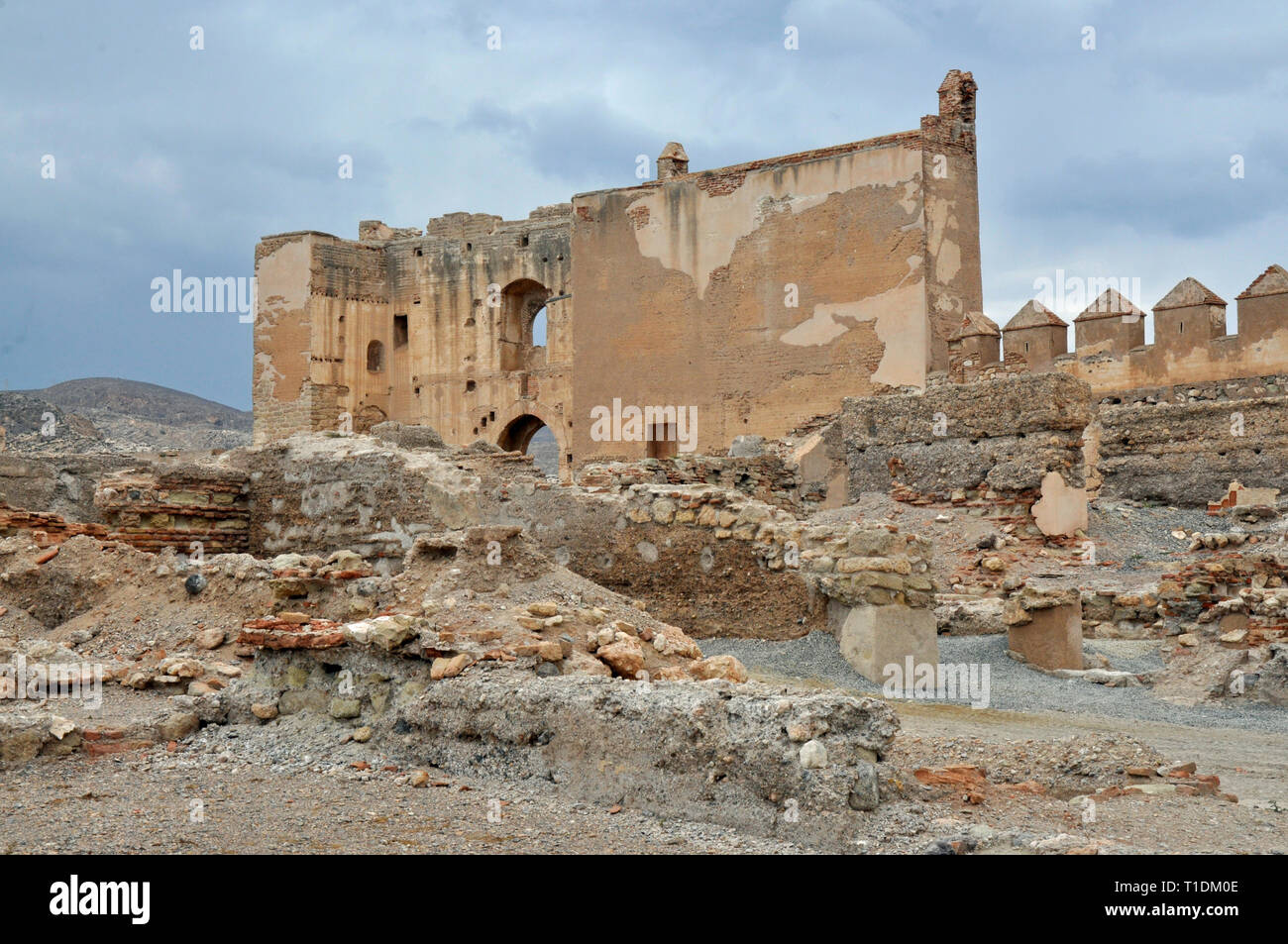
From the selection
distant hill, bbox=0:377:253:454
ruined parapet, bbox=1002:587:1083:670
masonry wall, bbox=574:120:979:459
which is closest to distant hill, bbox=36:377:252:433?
distant hill, bbox=0:377:253:454

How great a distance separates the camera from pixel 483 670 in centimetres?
556

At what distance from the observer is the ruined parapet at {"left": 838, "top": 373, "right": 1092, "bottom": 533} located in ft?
43.1

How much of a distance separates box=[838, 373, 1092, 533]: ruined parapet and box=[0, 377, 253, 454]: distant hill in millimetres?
15181

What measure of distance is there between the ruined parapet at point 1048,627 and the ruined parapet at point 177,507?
709 centimetres

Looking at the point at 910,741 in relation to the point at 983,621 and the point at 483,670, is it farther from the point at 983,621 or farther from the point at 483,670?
the point at 983,621

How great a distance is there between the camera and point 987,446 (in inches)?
535

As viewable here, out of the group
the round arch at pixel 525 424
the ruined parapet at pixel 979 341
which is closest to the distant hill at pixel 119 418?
the round arch at pixel 525 424

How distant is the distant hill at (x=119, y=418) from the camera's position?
26297mm

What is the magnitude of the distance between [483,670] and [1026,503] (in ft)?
29.7

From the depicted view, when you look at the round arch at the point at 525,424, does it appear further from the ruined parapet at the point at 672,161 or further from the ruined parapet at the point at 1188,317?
the ruined parapet at the point at 1188,317

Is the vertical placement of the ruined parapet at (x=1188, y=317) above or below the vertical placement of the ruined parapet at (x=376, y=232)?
below

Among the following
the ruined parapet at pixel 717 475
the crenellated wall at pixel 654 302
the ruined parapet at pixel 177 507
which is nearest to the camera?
the ruined parapet at pixel 177 507

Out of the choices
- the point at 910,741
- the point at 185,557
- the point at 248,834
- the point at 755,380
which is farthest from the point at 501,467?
the point at 755,380

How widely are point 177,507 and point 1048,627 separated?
25.6ft
